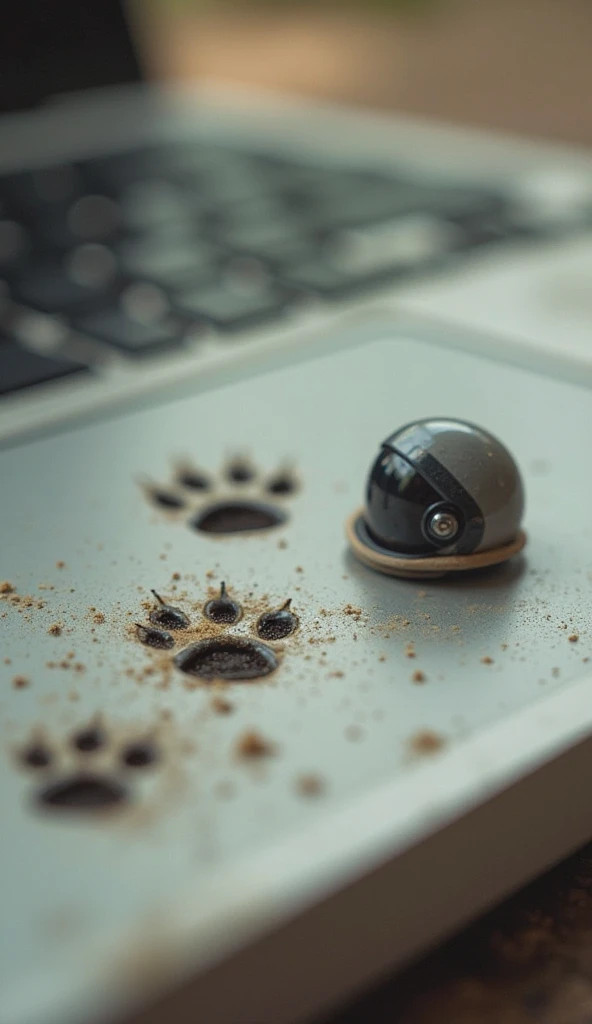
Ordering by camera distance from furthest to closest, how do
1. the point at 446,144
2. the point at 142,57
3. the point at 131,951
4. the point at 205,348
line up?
1. the point at 142,57
2. the point at 446,144
3. the point at 205,348
4. the point at 131,951

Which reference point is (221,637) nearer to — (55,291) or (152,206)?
(55,291)

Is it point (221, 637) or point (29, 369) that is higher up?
point (29, 369)

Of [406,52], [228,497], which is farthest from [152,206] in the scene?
[406,52]

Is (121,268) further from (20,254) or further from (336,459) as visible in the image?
(336,459)

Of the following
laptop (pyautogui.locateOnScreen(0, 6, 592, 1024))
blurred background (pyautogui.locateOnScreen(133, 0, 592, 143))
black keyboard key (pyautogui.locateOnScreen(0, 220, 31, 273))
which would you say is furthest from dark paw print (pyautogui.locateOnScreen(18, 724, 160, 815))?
blurred background (pyautogui.locateOnScreen(133, 0, 592, 143))

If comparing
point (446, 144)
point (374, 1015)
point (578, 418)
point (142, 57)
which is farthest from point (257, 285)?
point (142, 57)

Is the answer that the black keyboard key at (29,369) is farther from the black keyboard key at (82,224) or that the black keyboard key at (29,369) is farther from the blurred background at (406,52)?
the blurred background at (406,52)

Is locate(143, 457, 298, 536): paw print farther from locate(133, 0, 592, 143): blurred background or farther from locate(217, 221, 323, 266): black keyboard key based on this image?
locate(133, 0, 592, 143): blurred background

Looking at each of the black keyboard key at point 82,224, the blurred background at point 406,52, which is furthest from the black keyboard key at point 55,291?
the blurred background at point 406,52
